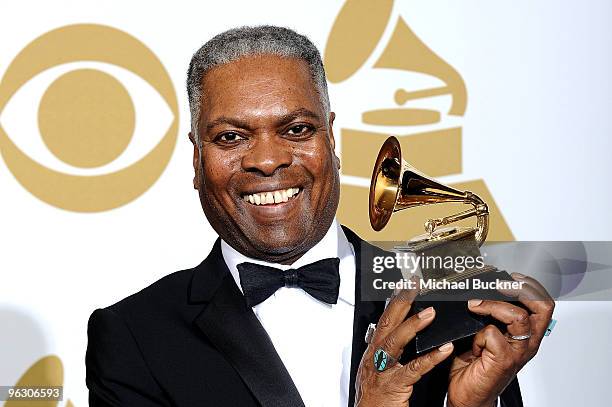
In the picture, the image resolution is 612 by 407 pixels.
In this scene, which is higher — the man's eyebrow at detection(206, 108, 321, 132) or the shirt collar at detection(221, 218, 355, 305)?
the man's eyebrow at detection(206, 108, 321, 132)

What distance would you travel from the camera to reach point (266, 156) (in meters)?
2.48

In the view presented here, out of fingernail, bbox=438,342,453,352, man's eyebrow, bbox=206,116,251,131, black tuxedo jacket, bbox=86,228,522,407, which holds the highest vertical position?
man's eyebrow, bbox=206,116,251,131

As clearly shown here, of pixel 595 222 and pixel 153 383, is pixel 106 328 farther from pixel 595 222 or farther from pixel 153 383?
pixel 595 222

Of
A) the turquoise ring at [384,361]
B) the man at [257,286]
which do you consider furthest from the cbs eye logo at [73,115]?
the turquoise ring at [384,361]

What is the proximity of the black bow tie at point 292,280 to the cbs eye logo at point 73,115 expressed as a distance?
102 cm

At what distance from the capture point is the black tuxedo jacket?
8.18 feet

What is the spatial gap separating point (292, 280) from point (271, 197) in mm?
256

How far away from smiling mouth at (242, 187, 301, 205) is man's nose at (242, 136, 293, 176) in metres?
0.06

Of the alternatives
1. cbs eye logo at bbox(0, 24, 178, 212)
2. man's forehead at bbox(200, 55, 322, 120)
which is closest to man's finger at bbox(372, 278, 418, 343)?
man's forehead at bbox(200, 55, 322, 120)

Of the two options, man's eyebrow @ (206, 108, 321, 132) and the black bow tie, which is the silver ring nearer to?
the black bow tie

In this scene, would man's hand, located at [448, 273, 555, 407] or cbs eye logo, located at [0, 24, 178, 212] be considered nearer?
man's hand, located at [448, 273, 555, 407]

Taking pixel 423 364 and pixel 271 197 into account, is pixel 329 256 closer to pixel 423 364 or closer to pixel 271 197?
pixel 271 197

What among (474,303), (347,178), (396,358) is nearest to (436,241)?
(474,303)

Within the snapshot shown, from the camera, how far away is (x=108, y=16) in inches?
137
